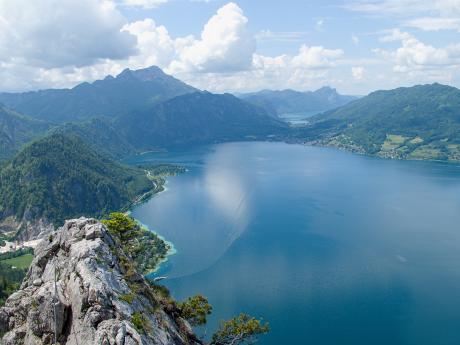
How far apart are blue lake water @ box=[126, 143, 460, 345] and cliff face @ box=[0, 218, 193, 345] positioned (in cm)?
4504

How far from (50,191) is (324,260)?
116509mm

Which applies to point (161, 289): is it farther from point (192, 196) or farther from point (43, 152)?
point (43, 152)

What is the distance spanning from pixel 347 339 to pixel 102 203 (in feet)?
436

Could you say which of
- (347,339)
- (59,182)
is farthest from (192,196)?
(347,339)

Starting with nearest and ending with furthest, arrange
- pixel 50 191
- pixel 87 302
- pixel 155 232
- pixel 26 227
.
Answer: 1. pixel 87 302
2. pixel 155 232
3. pixel 26 227
4. pixel 50 191

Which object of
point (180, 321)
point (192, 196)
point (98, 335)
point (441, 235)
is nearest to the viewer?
point (98, 335)

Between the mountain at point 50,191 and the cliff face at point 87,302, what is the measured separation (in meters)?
129

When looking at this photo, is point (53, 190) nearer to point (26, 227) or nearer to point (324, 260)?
point (26, 227)

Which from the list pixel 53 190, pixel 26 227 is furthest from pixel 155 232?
pixel 53 190

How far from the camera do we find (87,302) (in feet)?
82.2

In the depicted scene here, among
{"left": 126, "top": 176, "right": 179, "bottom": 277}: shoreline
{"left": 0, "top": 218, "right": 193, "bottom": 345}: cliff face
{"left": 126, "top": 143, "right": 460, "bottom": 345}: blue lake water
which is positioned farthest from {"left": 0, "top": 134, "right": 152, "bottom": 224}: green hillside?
{"left": 0, "top": 218, "right": 193, "bottom": 345}: cliff face

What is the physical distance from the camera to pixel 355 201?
160 meters

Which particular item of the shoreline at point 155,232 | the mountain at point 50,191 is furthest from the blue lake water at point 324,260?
the mountain at point 50,191

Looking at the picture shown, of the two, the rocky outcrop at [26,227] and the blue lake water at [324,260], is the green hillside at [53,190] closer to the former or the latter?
the rocky outcrop at [26,227]
